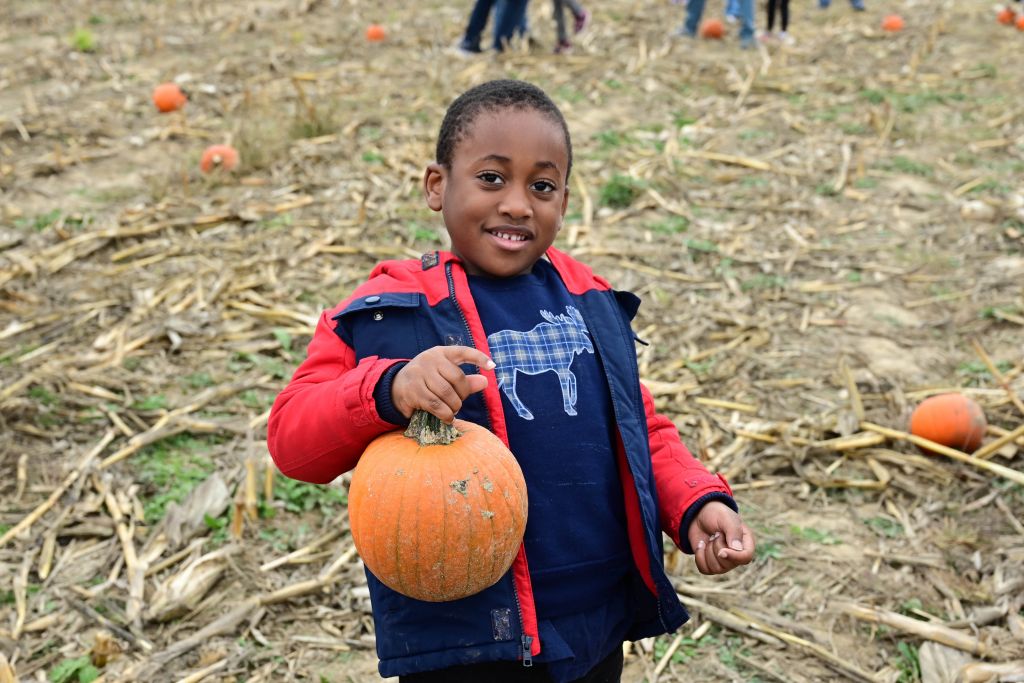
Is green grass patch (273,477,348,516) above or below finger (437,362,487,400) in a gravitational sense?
below

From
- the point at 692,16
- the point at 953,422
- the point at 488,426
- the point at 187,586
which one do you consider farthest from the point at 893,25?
the point at 488,426

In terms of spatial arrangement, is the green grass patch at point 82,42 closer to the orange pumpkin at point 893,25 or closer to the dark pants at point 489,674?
the orange pumpkin at point 893,25

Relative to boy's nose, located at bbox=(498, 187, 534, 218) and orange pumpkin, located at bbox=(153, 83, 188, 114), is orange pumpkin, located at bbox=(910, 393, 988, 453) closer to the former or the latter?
boy's nose, located at bbox=(498, 187, 534, 218)

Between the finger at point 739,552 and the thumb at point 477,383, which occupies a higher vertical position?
the thumb at point 477,383

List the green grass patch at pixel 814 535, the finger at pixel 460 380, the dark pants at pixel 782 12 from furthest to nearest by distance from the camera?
1. the dark pants at pixel 782 12
2. the green grass patch at pixel 814 535
3. the finger at pixel 460 380

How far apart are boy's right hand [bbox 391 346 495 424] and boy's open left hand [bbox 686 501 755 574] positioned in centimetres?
73

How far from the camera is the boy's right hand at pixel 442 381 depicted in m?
1.84

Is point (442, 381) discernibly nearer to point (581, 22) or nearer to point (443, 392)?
point (443, 392)

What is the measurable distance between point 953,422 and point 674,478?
8.78 feet

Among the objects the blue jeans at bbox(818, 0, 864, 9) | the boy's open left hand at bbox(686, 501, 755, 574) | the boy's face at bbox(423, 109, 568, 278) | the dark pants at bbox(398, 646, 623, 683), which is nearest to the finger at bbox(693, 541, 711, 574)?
the boy's open left hand at bbox(686, 501, 755, 574)

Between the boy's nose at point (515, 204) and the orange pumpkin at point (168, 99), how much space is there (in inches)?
316

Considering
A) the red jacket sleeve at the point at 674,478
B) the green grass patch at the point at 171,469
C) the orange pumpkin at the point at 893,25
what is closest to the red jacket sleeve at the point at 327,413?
the red jacket sleeve at the point at 674,478

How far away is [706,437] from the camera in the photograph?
4.77 meters

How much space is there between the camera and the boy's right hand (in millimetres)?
1839
